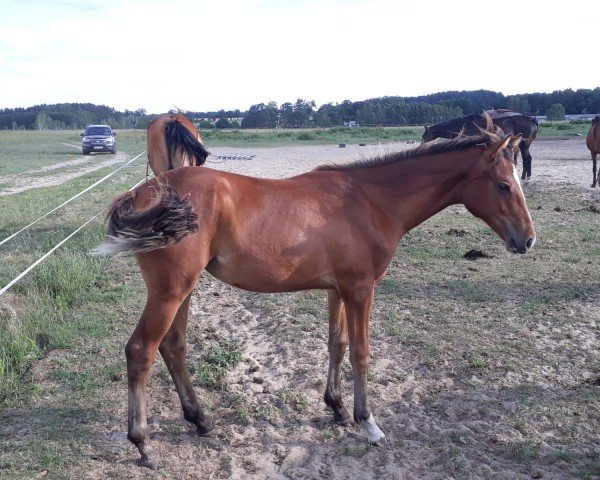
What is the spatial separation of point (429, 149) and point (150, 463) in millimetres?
2904

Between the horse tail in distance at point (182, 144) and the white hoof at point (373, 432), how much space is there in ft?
18.7

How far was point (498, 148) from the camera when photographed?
13.6ft

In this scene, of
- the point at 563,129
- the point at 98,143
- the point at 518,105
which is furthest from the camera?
the point at 518,105

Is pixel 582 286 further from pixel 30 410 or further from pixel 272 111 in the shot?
pixel 272 111

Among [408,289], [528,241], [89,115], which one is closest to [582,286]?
[408,289]

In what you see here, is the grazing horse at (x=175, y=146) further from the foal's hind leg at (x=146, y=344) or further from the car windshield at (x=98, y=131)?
the car windshield at (x=98, y=131)

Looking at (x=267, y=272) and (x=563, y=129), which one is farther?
(x=563, y=129)

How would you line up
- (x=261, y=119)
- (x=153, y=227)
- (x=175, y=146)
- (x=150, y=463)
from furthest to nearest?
(x=261, y=119)
(x=175, y=146)
(x=150, y=463)
(x=153, y=227)

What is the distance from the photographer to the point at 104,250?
3.59 meters

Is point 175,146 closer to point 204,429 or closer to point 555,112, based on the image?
point 204,429

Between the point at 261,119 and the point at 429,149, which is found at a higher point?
the point at 261,119

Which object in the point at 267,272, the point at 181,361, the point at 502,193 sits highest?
the point at 502,193

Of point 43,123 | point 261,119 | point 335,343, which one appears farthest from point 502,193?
point 43,123

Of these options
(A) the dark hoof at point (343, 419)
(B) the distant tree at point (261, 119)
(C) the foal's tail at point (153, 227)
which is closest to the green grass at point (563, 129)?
(B) the distant tree at point (261, 119)
